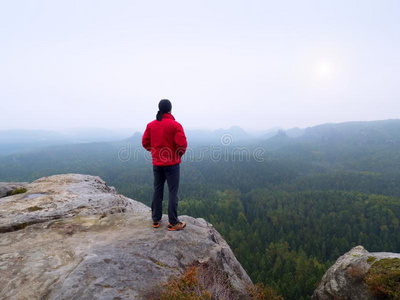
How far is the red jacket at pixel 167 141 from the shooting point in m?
7.76

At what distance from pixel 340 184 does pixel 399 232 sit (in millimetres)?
72540

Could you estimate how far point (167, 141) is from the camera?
25.6 ft

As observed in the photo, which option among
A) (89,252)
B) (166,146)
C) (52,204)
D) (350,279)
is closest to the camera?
(89,252)

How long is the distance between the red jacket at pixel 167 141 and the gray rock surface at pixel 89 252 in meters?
3.14

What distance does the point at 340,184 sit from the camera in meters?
146

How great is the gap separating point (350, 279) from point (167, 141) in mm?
12611

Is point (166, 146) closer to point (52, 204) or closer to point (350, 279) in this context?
point (52, 204)

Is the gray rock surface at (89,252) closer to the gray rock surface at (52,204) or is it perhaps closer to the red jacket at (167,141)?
A: the gray rock surface at (52,204)

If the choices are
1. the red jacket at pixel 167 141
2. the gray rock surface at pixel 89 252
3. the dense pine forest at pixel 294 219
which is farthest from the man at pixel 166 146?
the dense pine forest at pixel 294 219

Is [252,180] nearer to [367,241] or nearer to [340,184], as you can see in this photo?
[340,184]

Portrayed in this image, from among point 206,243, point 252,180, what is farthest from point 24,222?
point 252,180

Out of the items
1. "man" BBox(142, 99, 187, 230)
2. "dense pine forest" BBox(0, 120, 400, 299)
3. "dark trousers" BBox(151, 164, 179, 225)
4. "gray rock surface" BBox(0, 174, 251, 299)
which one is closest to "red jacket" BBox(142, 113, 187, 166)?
"man" BBox(142, 99, 187, 230)

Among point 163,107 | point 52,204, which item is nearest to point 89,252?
point 163,107

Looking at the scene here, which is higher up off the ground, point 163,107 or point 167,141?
point 163,107
